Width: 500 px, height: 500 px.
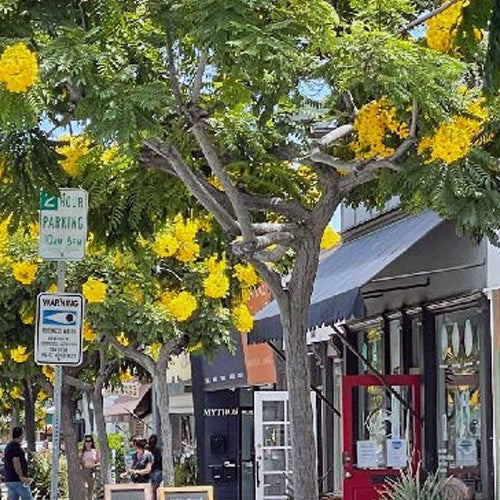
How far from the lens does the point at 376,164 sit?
32.5ft

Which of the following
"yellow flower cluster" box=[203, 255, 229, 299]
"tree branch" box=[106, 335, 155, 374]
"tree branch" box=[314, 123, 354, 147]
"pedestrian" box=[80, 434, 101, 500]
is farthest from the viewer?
"pedestrian" box=[80, 434, 101, 500]

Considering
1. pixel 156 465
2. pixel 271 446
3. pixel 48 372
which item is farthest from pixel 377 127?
pixel 48 372

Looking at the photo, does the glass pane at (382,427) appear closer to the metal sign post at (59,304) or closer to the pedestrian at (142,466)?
the pedestrian at (142,466)

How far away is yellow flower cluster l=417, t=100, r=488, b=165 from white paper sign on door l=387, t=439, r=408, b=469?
758cm

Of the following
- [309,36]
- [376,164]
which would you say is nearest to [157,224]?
[376,164]

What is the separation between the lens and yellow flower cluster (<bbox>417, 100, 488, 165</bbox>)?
9031 mm

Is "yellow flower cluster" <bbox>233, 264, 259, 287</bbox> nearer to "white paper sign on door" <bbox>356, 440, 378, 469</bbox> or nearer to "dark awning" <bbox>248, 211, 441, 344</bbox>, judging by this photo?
"dark awning" <bbox>248, 211, 441, 344</bbox>

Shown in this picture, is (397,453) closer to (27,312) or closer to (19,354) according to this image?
(27,312)

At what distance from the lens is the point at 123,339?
1831 cm

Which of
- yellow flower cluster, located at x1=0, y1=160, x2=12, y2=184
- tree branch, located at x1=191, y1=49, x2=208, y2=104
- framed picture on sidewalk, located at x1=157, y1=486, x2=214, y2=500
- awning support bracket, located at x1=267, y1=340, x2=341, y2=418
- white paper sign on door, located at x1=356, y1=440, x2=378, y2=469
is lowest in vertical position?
framed picture on sidewalk, located at x1=157, y1=486, x2=214, y2=500

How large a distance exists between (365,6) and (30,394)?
22.3 metres

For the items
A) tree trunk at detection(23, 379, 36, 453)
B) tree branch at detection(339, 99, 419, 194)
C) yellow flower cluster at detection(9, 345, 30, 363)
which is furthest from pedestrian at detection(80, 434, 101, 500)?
tree branch at detection(339, 99, 419, 194)

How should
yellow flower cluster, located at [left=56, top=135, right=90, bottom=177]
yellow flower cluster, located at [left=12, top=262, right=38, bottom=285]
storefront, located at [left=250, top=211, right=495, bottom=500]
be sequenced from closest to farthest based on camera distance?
yellow flower cluster, located at [left=56, top=135, right=90, bottom=177]
storefront, located at [left=250, top=211, right=495, bottom=500]
yellow flower cluster, located at [left=12, top=262, right=38, bottom=285]

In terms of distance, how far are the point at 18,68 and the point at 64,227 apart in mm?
1683
